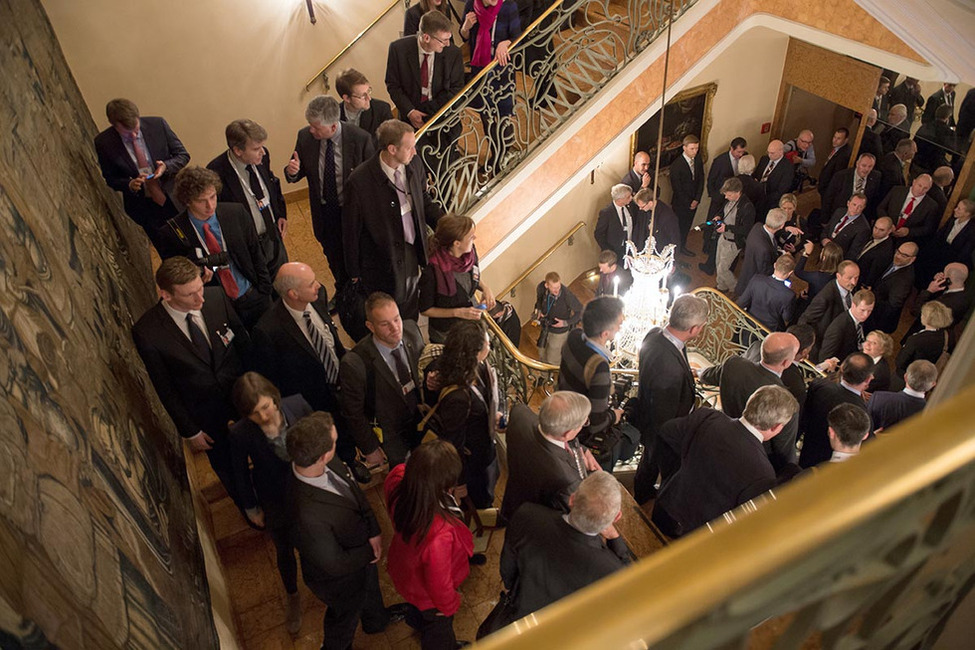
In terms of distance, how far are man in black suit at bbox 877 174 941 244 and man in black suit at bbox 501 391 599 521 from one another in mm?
6888

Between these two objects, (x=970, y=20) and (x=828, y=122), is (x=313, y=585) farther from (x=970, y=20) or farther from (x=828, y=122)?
(x=828, y=122)

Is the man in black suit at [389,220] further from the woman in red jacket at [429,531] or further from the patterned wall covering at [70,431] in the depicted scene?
the woman in red jacket at [429,531]

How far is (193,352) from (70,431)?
142cm

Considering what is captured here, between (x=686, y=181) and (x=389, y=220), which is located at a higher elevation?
(x=686, y=181)

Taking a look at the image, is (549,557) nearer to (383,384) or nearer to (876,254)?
(383,384)

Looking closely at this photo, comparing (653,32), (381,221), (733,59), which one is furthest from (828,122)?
(381,221)

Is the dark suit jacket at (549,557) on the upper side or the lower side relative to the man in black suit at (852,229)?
lower

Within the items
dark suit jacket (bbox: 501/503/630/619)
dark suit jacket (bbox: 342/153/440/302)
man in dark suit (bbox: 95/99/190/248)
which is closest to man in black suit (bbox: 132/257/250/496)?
dark suit jacket (bbox: 342/153/440/302)

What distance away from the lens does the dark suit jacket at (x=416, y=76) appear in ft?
20.0

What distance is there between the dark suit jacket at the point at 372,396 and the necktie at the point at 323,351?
0.28 m

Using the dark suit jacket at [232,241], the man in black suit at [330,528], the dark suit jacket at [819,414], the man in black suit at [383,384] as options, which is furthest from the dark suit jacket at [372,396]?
the dark suit jacket at [819,414]

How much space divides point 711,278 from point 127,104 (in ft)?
26.6

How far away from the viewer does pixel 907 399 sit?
5.32 metres

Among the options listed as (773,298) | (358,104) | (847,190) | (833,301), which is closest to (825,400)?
(833,301)
